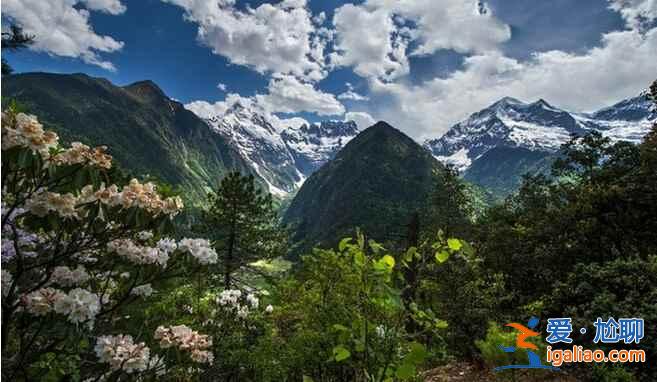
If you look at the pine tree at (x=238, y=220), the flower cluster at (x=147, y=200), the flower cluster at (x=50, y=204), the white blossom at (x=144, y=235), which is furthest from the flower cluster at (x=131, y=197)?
the pine tree at (x=238, y=220)

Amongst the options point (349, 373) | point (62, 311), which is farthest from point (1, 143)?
point (349, 373)

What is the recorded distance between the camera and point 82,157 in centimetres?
269

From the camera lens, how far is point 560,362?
9.20m

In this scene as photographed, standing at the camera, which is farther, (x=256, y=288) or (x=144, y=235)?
(x=256, y=288)

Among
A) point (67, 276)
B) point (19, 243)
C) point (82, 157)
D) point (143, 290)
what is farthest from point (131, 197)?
point (19, 243)

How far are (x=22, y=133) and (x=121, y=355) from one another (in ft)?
5.48

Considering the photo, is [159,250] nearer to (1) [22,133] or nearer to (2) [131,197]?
(2) [131,197]

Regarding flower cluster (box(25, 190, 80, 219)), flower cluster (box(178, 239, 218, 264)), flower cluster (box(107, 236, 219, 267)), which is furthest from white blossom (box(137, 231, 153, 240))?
flower cluster (box(25, 190, 80, 219))

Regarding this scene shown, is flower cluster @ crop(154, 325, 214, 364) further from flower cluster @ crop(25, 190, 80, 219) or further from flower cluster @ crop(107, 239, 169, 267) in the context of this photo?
flower cluster @ crop(25, 190, 80, 219)

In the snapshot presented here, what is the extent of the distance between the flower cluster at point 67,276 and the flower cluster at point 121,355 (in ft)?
1.55

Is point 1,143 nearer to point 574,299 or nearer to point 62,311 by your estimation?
point 62,311

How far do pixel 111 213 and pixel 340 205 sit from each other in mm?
180758

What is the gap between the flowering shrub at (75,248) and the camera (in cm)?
255

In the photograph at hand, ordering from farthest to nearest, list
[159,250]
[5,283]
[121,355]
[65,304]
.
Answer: [159,250] < [121,355] < [5,283] < [65,304]
